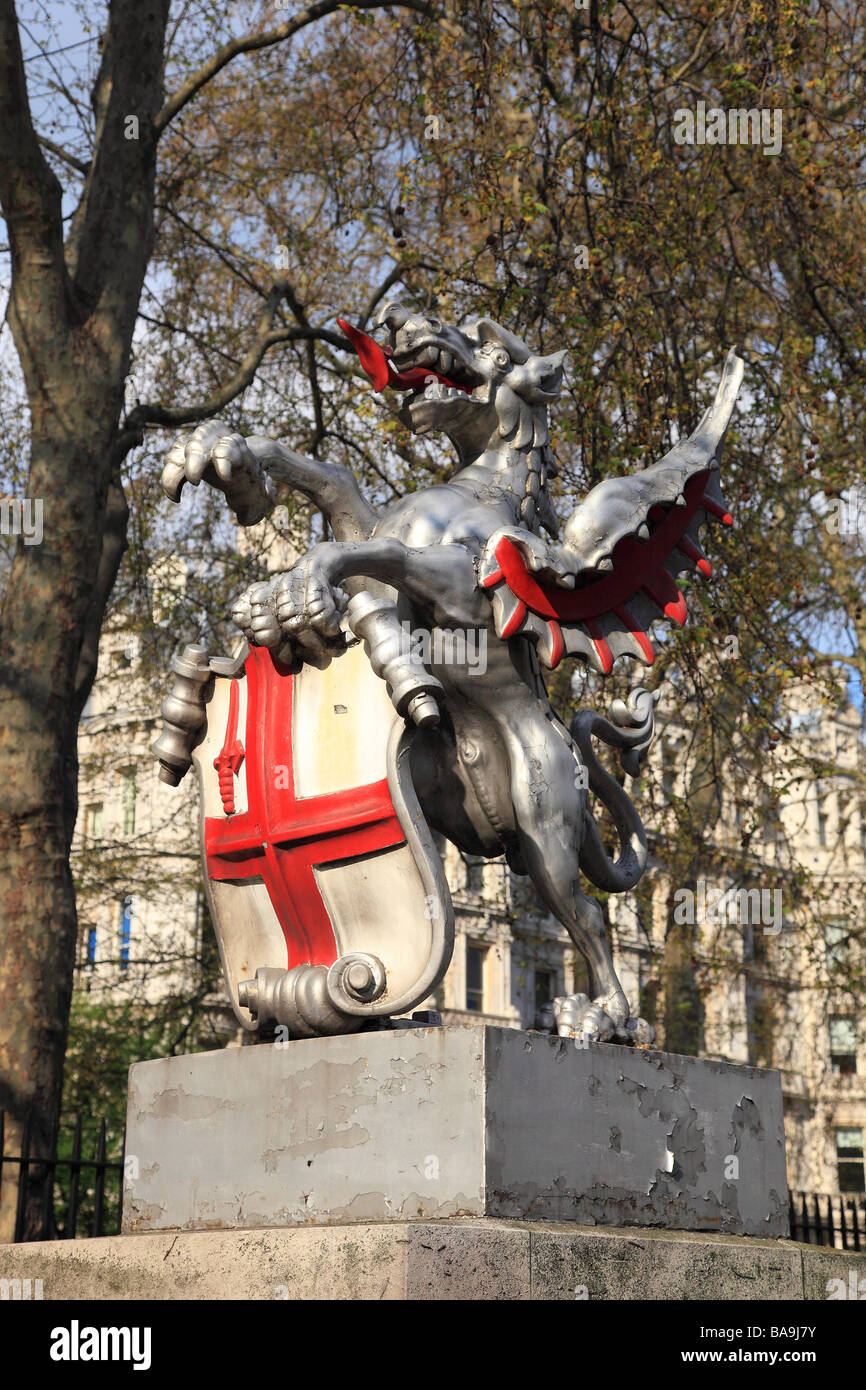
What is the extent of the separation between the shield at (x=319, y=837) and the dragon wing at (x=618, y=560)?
1.71 ft

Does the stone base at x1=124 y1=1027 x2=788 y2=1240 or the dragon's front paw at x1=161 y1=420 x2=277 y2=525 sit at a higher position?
the dragon's front paw at x1=161 y1=420 x2=277 y2=525

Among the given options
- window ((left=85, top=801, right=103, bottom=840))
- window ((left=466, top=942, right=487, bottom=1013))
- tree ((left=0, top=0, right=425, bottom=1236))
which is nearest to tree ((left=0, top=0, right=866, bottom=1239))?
tree ((left=0, top=0, right=425, bottom=1236))

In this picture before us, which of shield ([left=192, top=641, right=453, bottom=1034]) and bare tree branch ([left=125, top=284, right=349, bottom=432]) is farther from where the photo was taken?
bare tree branch ([left=125, top=284, right=349, bottom=432])

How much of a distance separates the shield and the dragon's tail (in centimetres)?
83

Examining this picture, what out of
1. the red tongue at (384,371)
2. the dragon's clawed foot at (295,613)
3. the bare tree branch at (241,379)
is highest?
the bare tree branch at (241,379)

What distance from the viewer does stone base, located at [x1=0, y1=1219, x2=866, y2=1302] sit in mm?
3346

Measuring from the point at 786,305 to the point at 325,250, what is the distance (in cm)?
424

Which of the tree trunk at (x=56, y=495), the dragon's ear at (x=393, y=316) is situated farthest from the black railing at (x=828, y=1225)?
the tree trunk at (x=56, y=495)

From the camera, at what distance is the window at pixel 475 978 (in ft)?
97.6

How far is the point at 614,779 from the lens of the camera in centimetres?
484

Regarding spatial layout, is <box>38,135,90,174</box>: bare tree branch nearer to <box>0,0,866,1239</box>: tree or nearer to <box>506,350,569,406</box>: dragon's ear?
<box>0,0,866,1239</box>: tree

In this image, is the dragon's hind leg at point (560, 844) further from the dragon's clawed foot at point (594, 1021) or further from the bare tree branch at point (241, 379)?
the bare tree branch at point (241, 379)

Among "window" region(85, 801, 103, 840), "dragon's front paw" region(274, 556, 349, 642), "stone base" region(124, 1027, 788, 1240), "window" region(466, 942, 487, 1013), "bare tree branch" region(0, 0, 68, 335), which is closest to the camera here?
"stone base" region(124, 1027, 788, 1240)

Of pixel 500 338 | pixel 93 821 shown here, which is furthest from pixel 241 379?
pixel 93 821
